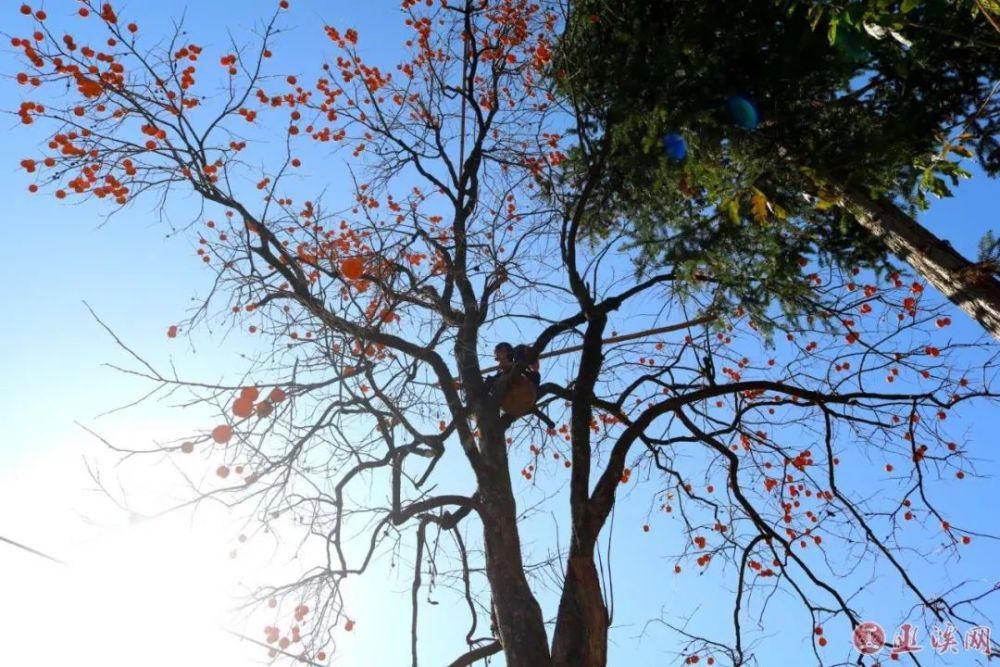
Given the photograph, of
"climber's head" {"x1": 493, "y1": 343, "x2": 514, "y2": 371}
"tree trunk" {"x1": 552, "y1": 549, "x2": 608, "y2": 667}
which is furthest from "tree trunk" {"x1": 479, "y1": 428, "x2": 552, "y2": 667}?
"climber's head" {"x1": 493, "y1": 343, "x2": 514, "y2": 371}

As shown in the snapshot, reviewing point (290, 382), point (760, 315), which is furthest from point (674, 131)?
point (290, 382)

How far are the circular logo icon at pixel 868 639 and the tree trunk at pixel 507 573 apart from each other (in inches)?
88.6

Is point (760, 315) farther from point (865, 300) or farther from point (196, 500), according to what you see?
point (196, 500)

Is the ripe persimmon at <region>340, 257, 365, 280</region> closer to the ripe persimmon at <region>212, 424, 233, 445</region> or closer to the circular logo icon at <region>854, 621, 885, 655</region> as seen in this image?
the ripe persimmon at <region>212, 424, 233, 445</region>

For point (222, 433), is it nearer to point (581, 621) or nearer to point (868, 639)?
point (581, 621)

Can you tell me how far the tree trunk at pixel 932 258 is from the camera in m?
4.64

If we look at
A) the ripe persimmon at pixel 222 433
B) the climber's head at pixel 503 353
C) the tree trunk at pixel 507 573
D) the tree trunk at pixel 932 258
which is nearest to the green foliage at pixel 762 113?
the tree trunk at pixel 932 258

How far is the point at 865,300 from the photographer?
512 cm

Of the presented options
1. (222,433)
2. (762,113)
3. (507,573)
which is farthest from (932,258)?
(222,433)

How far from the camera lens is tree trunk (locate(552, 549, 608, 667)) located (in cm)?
379

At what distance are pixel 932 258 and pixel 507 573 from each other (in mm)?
4005

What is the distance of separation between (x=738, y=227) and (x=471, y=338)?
7.75 ft

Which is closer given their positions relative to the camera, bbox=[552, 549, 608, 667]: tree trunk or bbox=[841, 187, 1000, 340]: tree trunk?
bbox=[552, 549, 608, 667]: tree trunk

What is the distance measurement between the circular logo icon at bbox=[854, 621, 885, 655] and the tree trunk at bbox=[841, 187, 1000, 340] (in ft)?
7.36
